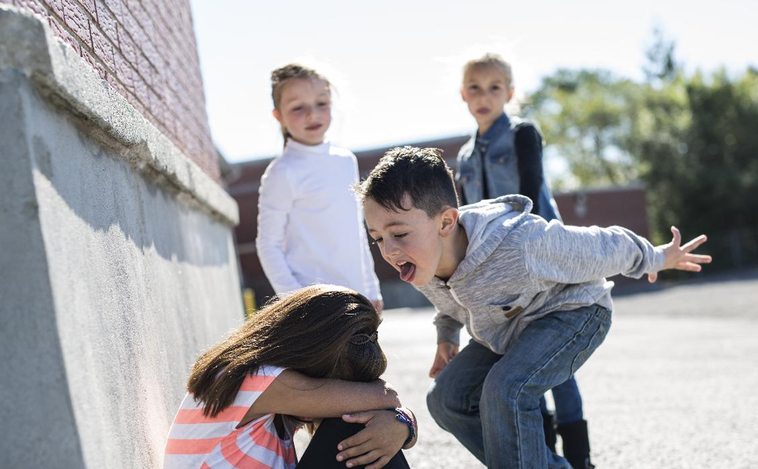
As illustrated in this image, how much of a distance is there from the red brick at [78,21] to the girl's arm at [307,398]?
1.30 metres

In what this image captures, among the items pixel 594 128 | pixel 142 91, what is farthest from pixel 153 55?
pixel 594 128

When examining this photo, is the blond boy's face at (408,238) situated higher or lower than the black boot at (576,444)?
higher

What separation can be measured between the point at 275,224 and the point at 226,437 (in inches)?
65.8

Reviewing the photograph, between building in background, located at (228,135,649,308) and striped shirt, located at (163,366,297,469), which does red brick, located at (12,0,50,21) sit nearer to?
striped shirt, located at (163,366,297,469)

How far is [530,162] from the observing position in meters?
A: 4.01

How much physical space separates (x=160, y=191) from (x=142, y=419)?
1.34m

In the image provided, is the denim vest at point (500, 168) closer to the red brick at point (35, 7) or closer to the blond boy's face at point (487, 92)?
the blond boy's face at point (487, 92)

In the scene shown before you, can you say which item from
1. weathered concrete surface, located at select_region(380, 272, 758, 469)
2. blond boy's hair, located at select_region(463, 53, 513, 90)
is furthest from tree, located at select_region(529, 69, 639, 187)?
blond boy's hair, located at select_region(463, 53, 513, 90)

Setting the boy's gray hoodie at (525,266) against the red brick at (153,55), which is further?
the red brick at (153,55)

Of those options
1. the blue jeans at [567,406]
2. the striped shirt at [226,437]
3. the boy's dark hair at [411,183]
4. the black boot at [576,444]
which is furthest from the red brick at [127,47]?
the black boot at [576,444]

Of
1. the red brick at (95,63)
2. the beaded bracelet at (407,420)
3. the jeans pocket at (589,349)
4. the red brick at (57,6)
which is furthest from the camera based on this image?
the jeans pocket at (589,349)

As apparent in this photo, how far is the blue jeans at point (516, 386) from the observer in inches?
114

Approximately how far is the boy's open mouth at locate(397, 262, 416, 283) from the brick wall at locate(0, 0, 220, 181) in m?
1.28

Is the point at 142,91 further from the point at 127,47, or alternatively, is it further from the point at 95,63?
the point at 95,63
